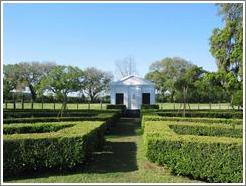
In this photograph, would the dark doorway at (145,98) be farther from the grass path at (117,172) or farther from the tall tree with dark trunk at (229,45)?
the grass path at (117,172)

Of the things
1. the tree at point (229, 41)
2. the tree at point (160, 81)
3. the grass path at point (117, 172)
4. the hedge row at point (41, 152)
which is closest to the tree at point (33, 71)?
the tree at point (160, 81)

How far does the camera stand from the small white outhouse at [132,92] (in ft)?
123

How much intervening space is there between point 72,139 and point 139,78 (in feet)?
100

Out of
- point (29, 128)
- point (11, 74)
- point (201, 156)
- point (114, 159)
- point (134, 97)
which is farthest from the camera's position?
point (11, 74)

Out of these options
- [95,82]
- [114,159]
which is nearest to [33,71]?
[95,82]

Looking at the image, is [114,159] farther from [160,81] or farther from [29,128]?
[160,81]

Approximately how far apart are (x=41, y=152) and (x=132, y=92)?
98.2ft

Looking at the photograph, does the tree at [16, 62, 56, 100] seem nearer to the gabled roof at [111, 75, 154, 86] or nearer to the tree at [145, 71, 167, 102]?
the tree at [145, 71, 167, 102]

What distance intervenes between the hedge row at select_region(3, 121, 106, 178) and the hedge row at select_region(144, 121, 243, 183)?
166 centimetres

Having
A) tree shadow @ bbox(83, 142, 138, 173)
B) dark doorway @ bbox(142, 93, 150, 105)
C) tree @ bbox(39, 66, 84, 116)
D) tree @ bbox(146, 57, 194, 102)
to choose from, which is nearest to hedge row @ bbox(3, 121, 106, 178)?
tree shadow @ bbox(83, 142, 138, 173)

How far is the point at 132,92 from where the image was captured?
124 feet

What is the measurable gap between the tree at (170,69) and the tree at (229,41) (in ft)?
105

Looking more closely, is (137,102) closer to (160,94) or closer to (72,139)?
(160,94)

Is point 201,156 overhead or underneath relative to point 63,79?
underneath
